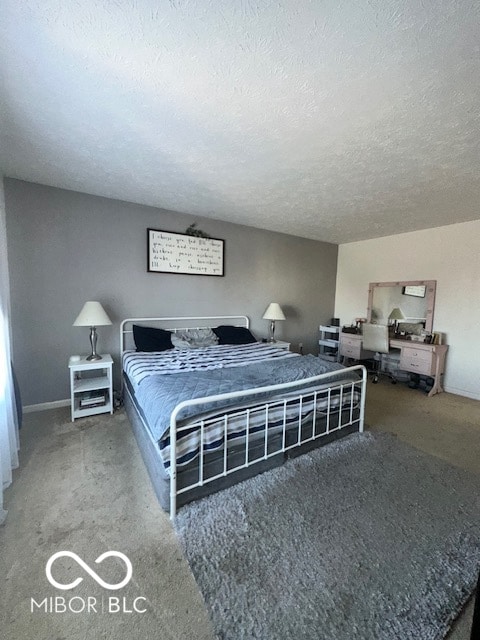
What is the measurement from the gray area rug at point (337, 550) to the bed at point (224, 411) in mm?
177

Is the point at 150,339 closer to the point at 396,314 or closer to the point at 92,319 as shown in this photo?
the point at 92,319

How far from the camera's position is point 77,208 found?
9.95ft

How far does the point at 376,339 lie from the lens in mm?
4223

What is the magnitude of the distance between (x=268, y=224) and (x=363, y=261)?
6.72 feet

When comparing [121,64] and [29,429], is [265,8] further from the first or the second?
[29,429]

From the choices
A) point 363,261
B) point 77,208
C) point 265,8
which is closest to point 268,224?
point 363,261

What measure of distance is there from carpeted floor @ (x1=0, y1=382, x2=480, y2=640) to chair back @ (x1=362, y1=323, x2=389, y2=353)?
140 cm

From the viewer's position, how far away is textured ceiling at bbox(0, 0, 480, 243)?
106cm

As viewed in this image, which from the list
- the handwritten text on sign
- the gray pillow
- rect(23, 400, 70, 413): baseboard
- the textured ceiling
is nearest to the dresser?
the textured ceiling

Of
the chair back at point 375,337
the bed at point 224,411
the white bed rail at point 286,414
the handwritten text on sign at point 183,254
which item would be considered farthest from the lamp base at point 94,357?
the chair back at point 375,337

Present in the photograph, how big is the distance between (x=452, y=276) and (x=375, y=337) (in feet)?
4.40

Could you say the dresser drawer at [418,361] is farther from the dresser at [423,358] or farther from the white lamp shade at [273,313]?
the white lamp shade at [273,313]

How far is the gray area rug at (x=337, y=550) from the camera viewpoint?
1.10 metres
